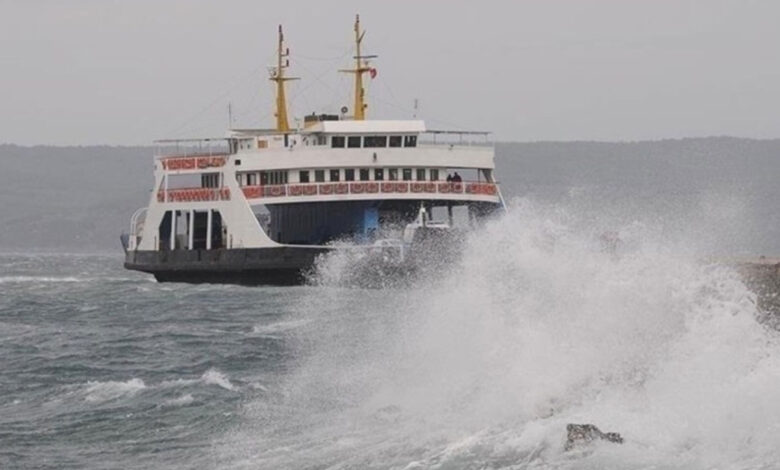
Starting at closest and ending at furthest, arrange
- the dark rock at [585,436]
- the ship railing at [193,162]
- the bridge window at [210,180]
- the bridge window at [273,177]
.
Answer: the dark rock at [585,436], the bridge window at [273,177], the ship railing at [193,162], the bridge window at [210,180]

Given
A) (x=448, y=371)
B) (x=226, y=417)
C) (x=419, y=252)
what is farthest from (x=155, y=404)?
(x=419, y=252)

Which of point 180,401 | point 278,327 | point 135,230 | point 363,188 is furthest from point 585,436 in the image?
point 135,230

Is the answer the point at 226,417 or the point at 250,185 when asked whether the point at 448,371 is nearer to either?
the point at 226,417

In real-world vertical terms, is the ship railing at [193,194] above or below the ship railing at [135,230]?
above

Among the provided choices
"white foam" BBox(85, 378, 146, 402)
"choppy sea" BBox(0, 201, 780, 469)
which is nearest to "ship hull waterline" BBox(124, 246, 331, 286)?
"choppy sea" BBox(0, 201, 780, 469)

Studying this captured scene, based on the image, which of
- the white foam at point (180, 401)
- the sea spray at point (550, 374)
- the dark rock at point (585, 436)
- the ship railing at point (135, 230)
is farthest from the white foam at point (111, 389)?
the ship railing at point (135, 230)

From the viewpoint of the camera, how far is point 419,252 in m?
63.8

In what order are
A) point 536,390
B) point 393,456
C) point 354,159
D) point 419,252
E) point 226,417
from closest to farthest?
point 393,456
point 536,390
point 226,417
point 419,252
point 354,159

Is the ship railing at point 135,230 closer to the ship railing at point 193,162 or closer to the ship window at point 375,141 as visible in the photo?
the ship railing at point 193,162

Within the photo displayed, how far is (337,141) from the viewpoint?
71.0m

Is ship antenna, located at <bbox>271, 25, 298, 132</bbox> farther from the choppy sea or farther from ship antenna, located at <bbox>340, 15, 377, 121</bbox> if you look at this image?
the choppy sea

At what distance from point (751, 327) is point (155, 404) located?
11.0m

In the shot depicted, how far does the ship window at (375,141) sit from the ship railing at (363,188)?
1.64 metres

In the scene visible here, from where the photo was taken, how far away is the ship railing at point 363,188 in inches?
2741
